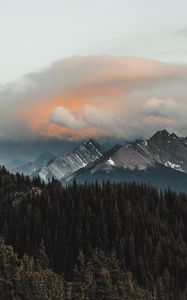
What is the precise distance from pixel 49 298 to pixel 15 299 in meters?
13.2

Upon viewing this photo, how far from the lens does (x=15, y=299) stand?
199875mm

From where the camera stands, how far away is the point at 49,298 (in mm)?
198000
